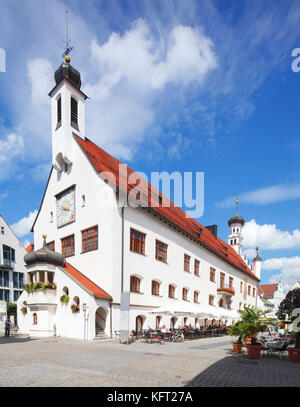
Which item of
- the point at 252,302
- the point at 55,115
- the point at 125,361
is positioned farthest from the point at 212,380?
the point at 252,302

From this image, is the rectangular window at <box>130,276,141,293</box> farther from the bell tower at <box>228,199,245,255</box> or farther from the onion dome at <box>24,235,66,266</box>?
the bell tower at <box>228,199,245,255</box>

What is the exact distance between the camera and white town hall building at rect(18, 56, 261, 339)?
21.4 metres

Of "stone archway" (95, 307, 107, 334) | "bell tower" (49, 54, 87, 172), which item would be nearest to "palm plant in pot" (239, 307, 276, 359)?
"stone archway" (95, 307, 107, 334)

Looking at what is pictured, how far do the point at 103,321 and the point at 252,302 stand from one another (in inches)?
1569

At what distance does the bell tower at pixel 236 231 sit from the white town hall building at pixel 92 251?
4428 centimetres

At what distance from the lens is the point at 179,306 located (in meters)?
24.0

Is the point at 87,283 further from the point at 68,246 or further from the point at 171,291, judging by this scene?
the point at 171,291

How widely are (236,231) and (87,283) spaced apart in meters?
61.1

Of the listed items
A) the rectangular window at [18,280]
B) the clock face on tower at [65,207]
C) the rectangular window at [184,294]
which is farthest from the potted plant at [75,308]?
the rectangular window at [18,280]

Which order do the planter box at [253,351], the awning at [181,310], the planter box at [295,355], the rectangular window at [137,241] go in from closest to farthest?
the planter box at [295,355] → the planter box at [253,351] → the awning at [181,310] → the rectangular window at [137,241]

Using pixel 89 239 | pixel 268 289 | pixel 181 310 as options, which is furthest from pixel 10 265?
pixel 268 289

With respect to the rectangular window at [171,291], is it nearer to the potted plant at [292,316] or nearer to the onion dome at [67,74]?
the potted plant at [292,316]

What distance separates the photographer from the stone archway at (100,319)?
70.0 ft
